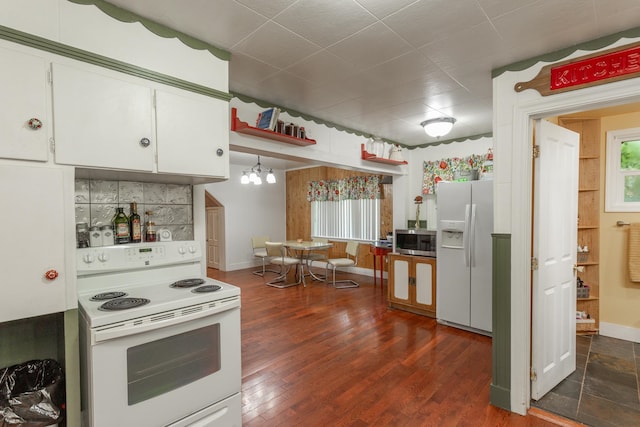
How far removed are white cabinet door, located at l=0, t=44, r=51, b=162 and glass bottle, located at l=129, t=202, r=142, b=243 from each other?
64 cm

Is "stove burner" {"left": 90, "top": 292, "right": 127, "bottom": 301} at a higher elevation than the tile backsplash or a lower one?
lower

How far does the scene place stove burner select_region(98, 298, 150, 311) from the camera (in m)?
1.45

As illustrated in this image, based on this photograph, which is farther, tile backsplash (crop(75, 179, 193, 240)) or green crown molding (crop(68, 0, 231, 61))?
tile backsplash (crop(75, 179, 193, 240))

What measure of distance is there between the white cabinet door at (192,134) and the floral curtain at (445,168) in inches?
141

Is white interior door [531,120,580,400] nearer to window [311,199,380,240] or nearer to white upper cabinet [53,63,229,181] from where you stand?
white upper cabinet [53,63,229,181]

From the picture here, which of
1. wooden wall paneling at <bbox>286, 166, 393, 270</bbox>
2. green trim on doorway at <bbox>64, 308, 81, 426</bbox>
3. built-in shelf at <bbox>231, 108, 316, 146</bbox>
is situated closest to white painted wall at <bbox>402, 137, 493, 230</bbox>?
Answer: wooden wall paneling at <bbox>286, 166, 393, 270</bbox>

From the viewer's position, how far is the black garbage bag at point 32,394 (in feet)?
4.41

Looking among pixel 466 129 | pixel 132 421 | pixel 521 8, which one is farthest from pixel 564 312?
pixel 132 421

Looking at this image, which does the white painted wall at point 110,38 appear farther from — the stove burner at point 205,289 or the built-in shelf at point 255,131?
the stove burner at point 205,289

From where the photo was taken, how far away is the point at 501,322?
88.4 inches

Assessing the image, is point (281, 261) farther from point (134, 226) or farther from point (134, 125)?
point (134, 125)

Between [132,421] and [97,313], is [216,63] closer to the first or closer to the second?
[97,313]

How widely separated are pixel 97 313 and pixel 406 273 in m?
3.55

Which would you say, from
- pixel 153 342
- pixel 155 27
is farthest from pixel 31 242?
pixel 155 27
